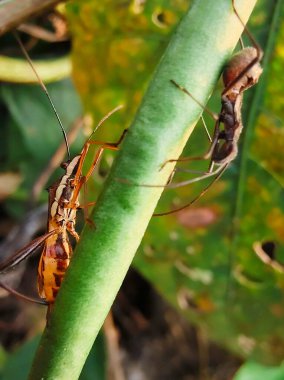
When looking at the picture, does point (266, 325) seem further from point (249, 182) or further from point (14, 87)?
Result: point (14, 87)

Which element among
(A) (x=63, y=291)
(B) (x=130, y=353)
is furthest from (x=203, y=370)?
(A) (x=63, y=291)

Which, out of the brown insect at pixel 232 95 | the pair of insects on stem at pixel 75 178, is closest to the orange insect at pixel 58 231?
the pair of insects on stem at pixel 75 178

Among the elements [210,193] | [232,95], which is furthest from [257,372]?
[232,95]

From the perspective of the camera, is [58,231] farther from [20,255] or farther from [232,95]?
[232,95]

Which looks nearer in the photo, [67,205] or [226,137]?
[226,137]

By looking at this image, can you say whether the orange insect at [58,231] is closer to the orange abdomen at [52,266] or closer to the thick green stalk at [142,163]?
the orange abdomen at [52,266]

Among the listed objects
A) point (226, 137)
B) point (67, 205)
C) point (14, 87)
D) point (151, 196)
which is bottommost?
point (14, 87)
